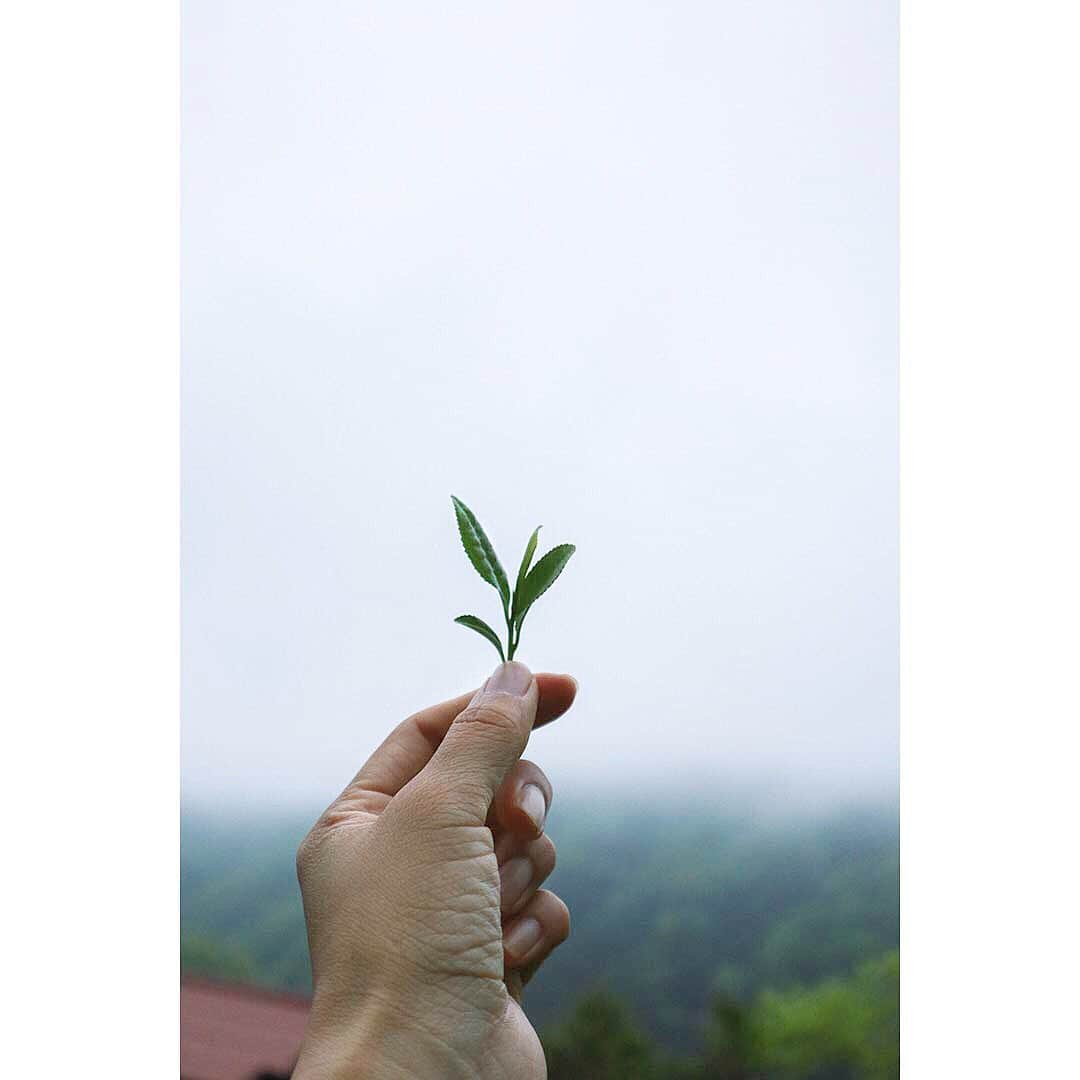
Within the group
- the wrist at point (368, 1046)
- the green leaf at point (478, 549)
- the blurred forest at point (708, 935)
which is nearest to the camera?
the wrist at point (368, 1046)

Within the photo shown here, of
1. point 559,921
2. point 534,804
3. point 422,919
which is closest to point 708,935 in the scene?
point 559,921

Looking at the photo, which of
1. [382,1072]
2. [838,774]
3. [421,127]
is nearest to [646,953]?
[838,774]

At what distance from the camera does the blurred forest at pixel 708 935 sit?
1.28 meters

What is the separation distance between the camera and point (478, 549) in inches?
32.5

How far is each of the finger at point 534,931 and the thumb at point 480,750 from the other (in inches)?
8.8

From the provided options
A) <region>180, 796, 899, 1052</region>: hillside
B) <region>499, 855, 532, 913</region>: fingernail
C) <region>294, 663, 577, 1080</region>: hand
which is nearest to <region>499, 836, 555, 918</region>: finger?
<region>499, 855, 532, 913</region>: fingernail

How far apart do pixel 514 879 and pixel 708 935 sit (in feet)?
1.68

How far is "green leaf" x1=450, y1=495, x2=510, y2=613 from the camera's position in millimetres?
820

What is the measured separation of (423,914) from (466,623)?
0.76ft

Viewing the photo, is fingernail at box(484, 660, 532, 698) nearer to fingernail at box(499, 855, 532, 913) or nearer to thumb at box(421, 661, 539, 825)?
thumb at box(421, 661, 539, 825)

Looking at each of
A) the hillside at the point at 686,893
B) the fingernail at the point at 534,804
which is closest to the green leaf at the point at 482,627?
the fingernail at the point at 534,804

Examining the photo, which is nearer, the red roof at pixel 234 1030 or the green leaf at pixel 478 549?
the green leaf at pixel 478 549

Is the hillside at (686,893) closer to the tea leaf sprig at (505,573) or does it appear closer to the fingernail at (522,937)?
the fingernail at (522,937)

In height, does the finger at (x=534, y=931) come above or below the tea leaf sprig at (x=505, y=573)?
below
